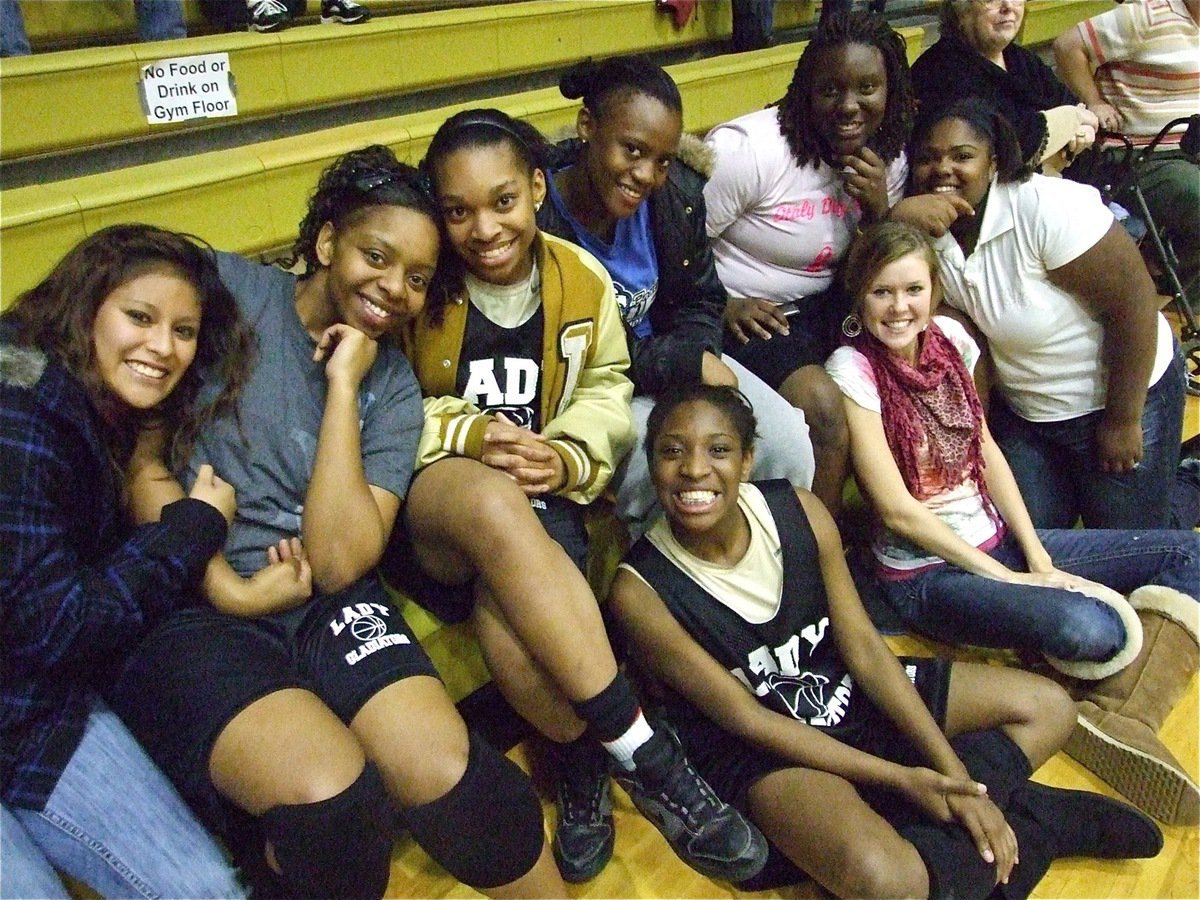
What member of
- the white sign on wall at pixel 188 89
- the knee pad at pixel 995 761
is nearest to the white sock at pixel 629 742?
the knee pad at pixel 995 761

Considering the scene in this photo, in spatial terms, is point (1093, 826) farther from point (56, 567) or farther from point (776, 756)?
point (56, 567)

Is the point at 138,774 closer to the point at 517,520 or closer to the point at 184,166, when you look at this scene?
the point at 517,520

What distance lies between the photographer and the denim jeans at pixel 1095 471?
1.82 m

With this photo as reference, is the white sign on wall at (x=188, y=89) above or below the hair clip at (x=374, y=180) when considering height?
above

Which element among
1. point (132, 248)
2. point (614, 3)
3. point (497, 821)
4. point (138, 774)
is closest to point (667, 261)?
point (132, 248)

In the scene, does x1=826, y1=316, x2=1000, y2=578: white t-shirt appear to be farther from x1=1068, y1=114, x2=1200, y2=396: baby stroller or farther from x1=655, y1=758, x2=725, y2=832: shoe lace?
x1=1068, y1=114, x2=1200, y2=396: baby stroller

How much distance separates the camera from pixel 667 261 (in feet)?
5.27

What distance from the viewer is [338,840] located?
99 centimetres

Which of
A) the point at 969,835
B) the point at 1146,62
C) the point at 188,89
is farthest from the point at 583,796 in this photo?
the point at 1146,62

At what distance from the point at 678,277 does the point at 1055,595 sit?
845 mm

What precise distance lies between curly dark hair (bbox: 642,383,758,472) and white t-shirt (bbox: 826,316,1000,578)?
1.15 ft

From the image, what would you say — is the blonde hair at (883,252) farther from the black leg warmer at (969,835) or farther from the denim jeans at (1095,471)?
the black leg warmer at (969,835)

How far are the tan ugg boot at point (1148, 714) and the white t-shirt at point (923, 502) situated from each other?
29cm

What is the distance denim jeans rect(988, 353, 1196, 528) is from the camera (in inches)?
71.7
